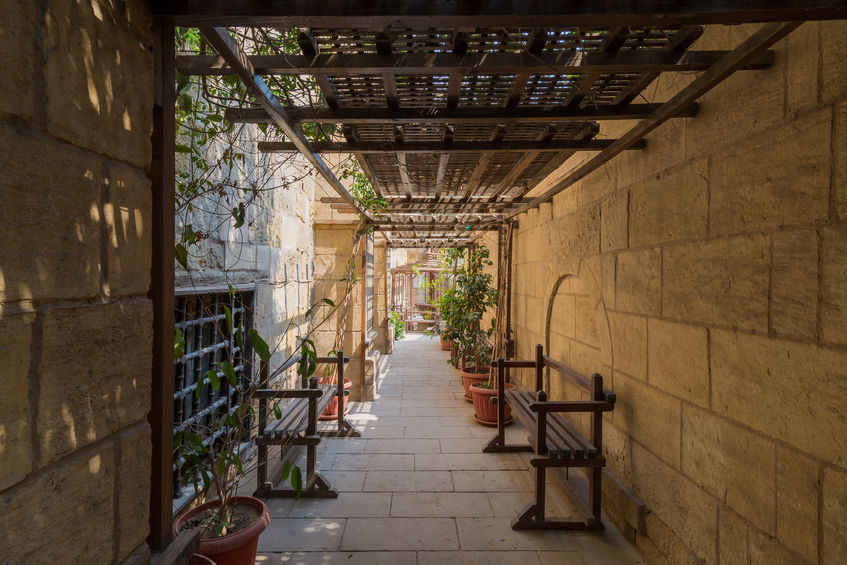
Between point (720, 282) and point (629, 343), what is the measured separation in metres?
0.90

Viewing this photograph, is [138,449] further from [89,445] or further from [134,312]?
[134,312]

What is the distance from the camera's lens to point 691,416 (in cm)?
202

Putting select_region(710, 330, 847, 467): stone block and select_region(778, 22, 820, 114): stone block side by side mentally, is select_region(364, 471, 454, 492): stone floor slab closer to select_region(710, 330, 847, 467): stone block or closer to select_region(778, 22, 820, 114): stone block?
select_region(710, 330, 847, 467): stone block

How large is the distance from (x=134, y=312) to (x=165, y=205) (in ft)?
1.02

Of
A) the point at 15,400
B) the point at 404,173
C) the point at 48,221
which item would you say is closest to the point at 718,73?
the point at 48,221

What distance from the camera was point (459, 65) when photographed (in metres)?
1.57

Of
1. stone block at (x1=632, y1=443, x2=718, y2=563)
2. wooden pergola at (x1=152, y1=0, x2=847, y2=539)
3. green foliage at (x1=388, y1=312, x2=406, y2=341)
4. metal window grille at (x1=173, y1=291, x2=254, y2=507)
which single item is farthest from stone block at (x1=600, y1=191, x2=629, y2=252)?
green foliage at (x1=388, y1=312, x2=406, y2=341)

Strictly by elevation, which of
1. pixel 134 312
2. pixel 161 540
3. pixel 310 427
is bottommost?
pixel 310 427

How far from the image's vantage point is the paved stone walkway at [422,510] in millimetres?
2500

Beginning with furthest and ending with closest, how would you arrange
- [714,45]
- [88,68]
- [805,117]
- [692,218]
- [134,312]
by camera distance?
[692,218] → [714,45] → [805,117] → [134,312] → [88,68]

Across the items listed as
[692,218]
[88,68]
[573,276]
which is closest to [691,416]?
[692,218]

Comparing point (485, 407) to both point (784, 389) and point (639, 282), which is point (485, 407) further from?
point (784, 389)

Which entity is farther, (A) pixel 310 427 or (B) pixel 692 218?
(A) pixel 310 427

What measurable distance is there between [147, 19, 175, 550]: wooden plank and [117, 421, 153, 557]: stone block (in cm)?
5
